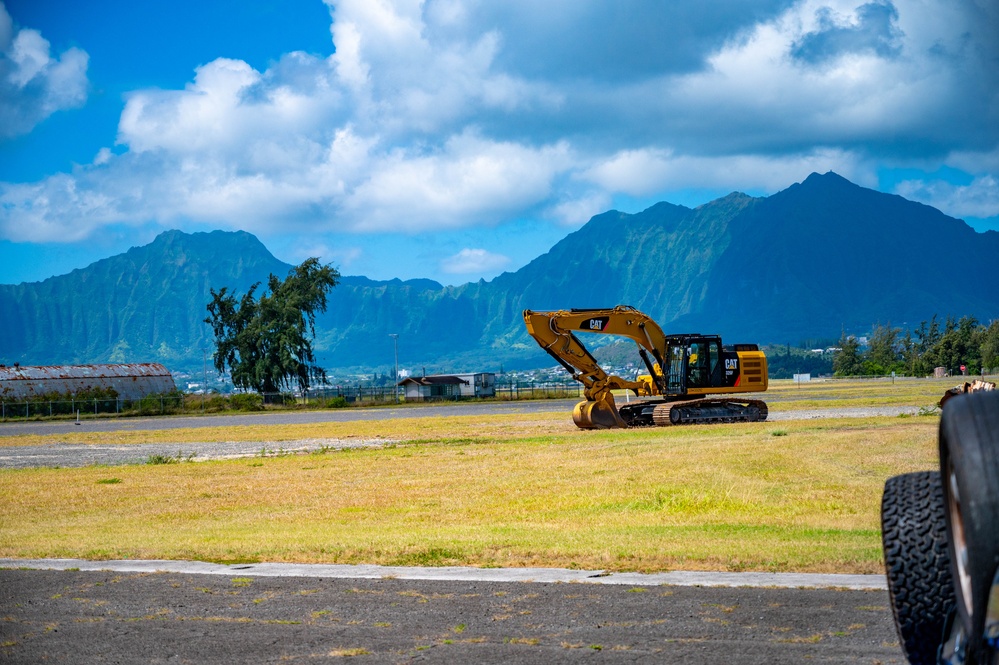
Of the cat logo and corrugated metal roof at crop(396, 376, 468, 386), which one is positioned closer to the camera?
the cat logo

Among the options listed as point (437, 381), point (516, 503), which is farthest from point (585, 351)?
point (437, 381)

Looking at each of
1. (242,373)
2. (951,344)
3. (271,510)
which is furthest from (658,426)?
(951,344)

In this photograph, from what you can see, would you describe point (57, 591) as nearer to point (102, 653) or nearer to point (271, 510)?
point (102, 653)

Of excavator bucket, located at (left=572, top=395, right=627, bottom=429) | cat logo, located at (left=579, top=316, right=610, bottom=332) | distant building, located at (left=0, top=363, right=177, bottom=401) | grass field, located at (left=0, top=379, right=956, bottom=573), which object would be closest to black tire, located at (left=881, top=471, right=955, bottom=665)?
grass field, located at (left=0, top=379, right=956, bottom=573)

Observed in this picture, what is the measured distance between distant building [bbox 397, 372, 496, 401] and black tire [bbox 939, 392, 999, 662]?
107509mm

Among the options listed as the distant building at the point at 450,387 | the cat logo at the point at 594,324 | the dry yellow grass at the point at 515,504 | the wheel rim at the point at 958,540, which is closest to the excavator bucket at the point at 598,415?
the cat logo at the point at 594,324

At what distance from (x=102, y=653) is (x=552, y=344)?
3297 cm

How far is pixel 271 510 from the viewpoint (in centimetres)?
1966

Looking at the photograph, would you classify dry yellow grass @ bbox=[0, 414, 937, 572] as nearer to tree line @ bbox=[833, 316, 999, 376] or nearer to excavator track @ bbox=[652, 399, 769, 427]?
excavator track @ bbox=[652, 399, 769, 427]

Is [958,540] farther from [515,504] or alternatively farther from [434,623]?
[515,504]

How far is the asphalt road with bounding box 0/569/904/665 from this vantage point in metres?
7.54

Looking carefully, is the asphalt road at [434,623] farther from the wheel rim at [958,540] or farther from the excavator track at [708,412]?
the excavator track at [708,412]

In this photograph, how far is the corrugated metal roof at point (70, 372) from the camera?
95500mm

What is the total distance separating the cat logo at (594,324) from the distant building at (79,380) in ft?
208
